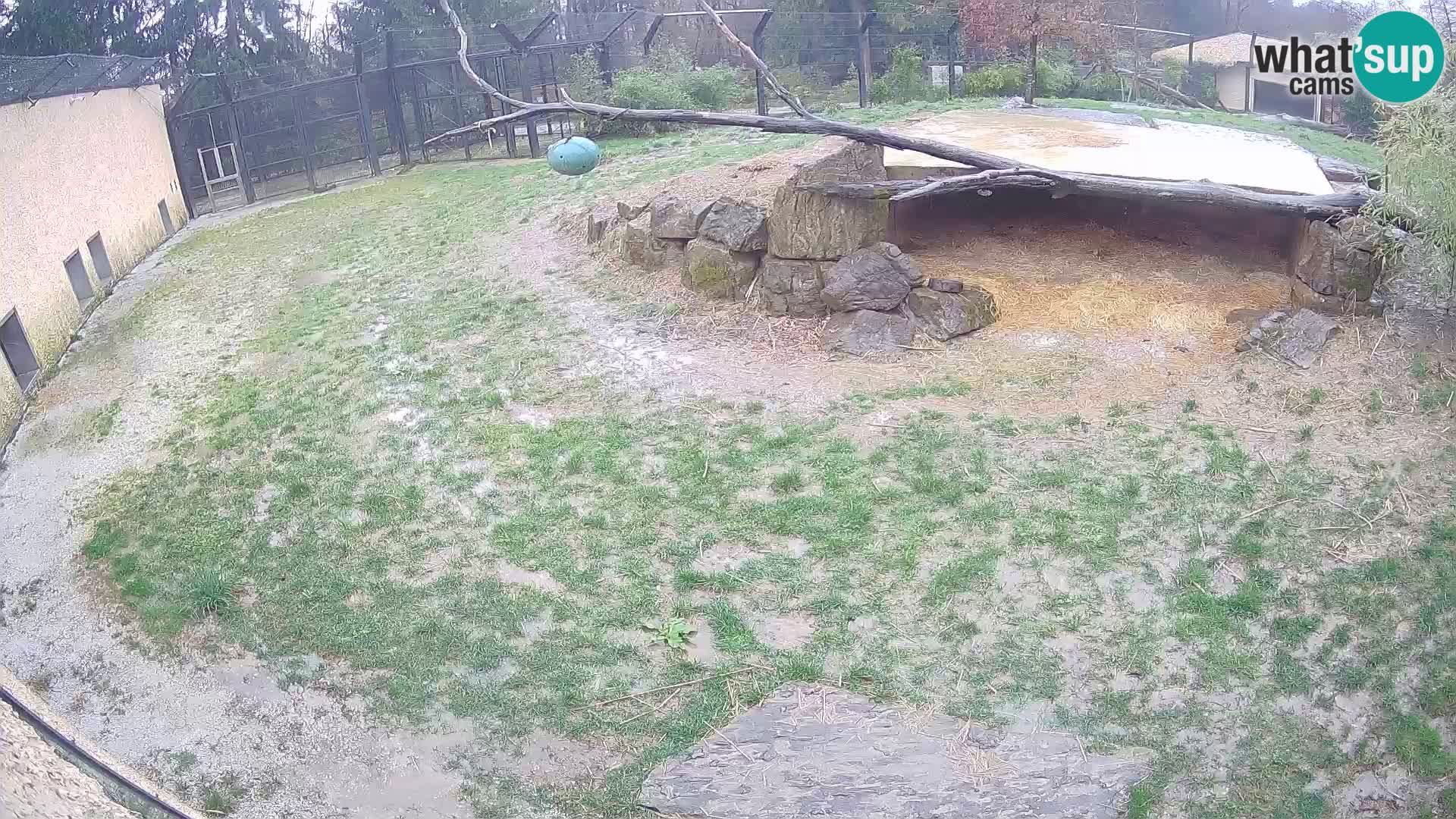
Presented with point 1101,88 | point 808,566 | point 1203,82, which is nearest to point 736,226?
point 808,566

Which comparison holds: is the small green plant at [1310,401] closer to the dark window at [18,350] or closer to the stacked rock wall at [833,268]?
the stacked rock wall at [833,268]

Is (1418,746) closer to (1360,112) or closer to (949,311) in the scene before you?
(949,311)

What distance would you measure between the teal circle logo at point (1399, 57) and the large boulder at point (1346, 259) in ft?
3.49

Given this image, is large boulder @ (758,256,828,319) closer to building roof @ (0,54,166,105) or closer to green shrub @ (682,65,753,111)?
building roof @ (0,54,166,105)

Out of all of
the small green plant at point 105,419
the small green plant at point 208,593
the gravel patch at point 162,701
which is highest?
the small green plant at point 105,419

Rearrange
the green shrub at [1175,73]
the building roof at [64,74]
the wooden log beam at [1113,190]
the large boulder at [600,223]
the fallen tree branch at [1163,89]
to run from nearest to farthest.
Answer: the wooden log beam at [1113,190] < the building roof at [64,74] < the large boulder at [600,223] < the fallen tree branch at [1163,89] < the green shrub at [1175,73]

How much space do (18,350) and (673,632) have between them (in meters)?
7.62

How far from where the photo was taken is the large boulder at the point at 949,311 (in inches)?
332

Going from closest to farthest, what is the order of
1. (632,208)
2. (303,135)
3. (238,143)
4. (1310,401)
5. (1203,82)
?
(1310,401), (632,208), (238,143), (303,135), (1203,82)

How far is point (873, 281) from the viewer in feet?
28.1

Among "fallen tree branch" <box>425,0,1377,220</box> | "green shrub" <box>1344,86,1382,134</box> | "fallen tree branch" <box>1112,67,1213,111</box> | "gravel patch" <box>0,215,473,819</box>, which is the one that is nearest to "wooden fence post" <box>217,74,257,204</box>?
"gravel patch" <box>0,215,473,819</box>

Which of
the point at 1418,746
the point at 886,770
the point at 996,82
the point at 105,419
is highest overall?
the point at 996,82

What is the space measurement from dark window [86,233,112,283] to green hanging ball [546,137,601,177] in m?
6.55

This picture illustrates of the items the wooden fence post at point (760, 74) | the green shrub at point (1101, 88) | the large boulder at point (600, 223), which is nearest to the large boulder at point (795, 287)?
the large boulder at point (600, 223)
